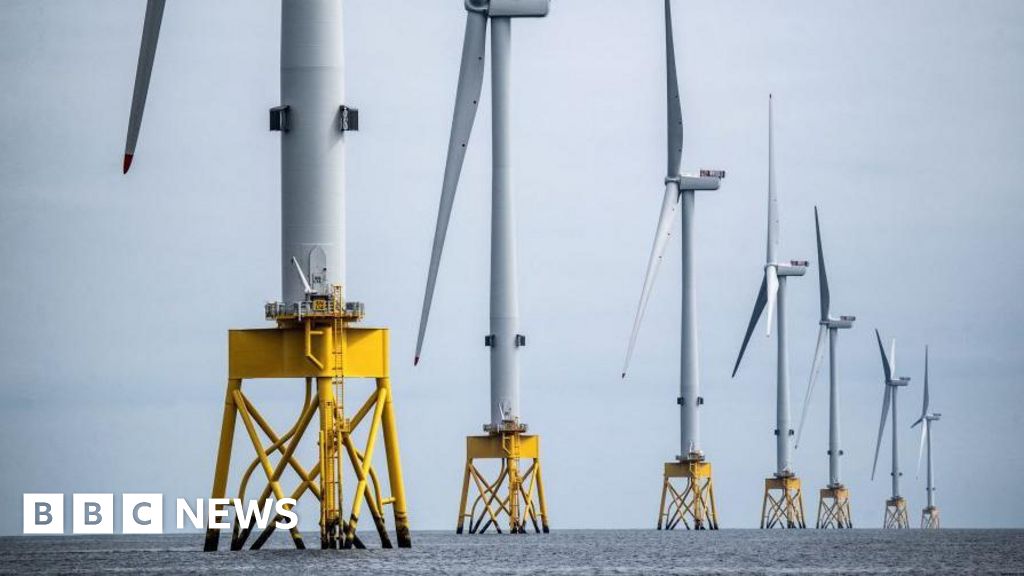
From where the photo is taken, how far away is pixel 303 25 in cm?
9969

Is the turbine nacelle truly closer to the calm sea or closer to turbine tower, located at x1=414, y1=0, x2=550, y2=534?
turbine tower, located at x1=414, y1=0, x2=550, y2=534

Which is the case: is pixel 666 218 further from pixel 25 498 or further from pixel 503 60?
pixel 25 498

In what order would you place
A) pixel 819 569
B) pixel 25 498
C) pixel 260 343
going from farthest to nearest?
pixel 25 498, pixel 819 569, pixel 260 343

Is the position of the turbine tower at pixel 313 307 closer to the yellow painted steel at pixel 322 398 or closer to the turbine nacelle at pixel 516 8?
the yellow painted steel at pixel 322 398

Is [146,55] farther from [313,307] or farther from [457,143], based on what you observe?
[457,143]

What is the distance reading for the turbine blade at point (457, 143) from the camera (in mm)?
125750

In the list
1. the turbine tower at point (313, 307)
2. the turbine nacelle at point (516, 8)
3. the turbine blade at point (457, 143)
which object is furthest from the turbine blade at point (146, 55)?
the turbine nacelle at point (516, 8)

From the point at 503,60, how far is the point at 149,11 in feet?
228

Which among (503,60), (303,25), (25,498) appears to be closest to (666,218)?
(503,60)

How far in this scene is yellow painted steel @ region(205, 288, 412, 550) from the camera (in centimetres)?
9631

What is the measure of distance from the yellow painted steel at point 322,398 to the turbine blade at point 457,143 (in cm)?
2620

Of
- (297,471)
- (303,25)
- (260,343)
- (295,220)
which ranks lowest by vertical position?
(297,471)

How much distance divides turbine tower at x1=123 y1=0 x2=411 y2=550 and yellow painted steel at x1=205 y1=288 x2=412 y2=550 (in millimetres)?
48

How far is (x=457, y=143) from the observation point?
13175 cm
